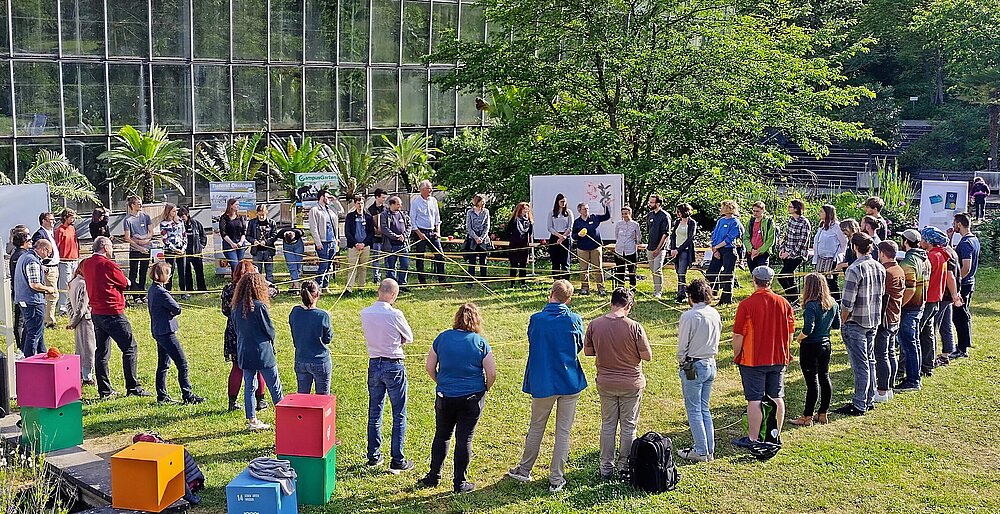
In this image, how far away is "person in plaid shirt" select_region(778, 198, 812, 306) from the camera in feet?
45.4

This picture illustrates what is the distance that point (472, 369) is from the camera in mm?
7418

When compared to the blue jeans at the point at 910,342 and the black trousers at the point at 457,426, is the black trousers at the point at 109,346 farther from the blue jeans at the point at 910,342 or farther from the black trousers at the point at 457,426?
the blue jeans at the point at 910,342

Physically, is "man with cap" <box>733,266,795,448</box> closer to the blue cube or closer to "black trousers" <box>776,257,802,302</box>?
the blue cube

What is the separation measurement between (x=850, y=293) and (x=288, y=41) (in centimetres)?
1692

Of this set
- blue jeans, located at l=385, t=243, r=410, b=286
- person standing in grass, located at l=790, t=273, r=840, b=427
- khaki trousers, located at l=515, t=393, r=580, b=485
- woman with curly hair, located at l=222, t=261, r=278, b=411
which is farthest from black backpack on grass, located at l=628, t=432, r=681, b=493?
blue jeans, located at l=385, t=243, r=410, b=286

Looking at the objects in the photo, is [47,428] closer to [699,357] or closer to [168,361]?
[168,361]

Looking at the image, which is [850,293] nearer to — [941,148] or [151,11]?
[151,11]

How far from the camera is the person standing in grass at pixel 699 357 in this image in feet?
26.2

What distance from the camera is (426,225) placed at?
16.1 m

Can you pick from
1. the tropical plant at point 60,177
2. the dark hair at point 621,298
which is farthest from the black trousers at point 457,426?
the tropical plant at point 60,177

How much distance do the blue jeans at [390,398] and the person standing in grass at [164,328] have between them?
2.47 m

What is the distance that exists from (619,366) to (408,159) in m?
17.1

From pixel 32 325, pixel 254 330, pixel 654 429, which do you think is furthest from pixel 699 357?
pixel 32 325

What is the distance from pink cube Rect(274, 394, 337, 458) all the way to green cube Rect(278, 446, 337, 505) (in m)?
0.05
